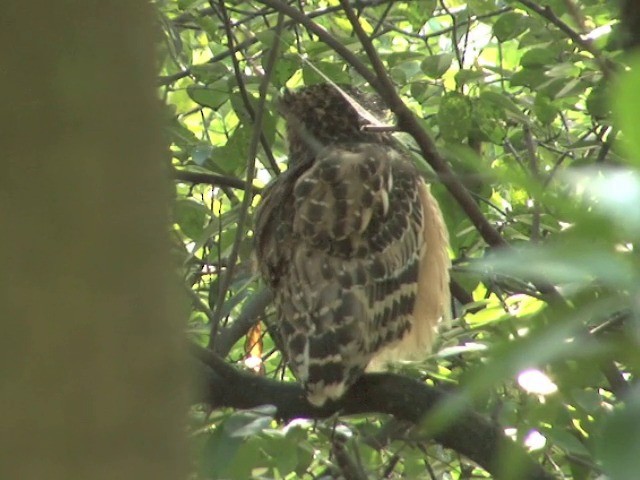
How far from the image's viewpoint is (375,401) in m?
2.98

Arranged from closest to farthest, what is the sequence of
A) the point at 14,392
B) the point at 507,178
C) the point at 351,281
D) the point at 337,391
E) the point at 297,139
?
the point at 14,392 → the point at 507,178 → the point at 337,391 → the point at 351,281 → the point at 297,139

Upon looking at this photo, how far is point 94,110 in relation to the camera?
2.71ft

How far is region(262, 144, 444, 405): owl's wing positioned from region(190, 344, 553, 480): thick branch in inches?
11.3

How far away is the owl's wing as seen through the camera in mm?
Answer: 3389

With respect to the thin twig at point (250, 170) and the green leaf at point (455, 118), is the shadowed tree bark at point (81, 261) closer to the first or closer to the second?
the thin twig at point (250, 170)

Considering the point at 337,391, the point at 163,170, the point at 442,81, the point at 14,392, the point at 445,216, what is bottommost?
the point at 337,391

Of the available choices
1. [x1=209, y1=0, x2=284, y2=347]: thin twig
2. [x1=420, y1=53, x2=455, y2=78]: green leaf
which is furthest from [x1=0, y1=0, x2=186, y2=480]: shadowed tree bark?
[x1=420, y1=53, x2=455, y2=78]: green leaf

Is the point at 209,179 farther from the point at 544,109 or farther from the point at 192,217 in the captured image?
the point at 544,109

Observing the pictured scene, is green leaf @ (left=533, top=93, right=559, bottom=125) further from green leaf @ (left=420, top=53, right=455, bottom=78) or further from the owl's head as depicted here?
the owl's head

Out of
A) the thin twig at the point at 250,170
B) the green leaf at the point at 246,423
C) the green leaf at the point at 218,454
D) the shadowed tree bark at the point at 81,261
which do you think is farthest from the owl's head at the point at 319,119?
the shadowed tree bark at the point at 81,261

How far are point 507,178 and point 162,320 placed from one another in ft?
0.89

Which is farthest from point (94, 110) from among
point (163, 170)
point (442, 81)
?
point (442, 81)

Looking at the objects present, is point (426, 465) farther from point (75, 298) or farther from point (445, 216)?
point (75, 298)

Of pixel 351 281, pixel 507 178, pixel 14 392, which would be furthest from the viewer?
pixel 351 281
